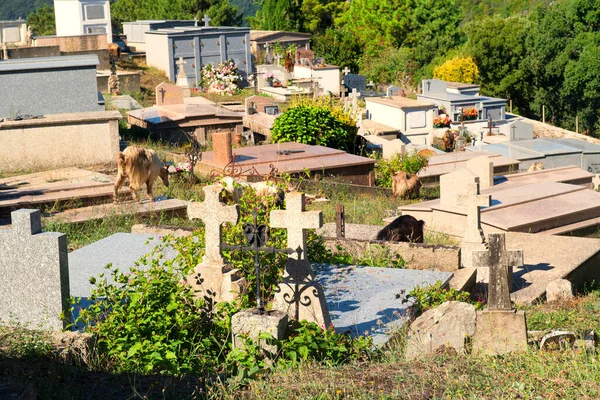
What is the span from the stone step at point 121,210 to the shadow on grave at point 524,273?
421 centimetres

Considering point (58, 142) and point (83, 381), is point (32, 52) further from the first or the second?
point (83, 381)

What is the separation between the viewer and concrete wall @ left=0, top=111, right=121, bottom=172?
1487 cm

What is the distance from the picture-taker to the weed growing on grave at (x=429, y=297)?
695 centimetres

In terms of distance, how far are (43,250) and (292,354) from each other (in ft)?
6.87

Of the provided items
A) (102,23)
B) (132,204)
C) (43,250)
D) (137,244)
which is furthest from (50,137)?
(102,23)

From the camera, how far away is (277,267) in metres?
7.07

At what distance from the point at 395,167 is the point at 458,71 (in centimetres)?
2699


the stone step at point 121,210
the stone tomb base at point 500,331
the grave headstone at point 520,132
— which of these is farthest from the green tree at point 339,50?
the stone tomb base at point 500,331

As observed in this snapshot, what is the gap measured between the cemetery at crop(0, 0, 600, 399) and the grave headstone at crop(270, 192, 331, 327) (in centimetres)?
1

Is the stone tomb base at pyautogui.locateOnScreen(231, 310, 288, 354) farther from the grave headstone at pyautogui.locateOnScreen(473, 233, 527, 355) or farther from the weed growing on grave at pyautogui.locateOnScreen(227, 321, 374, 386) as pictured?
the grave headstone at pyautogui.locateOnScreen(473, 233, 527, 355)

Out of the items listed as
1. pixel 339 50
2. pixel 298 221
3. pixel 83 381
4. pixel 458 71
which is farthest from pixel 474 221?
pixel 339 50

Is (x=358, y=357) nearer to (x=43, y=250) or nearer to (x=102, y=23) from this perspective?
(x=43, y=250)

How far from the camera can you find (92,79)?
17.4 m

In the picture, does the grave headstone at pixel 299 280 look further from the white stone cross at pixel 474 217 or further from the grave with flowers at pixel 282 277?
the white stone cross at pixel 474 217
